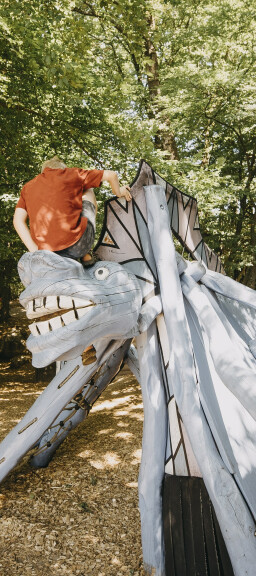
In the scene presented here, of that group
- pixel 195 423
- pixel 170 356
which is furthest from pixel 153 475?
pixel 170 356

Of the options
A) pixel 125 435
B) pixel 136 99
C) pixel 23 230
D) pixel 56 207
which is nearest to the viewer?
pixel 56 207

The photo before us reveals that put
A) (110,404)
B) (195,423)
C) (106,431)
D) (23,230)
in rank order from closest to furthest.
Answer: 1. (195,423)
2. (23,230)
3. (106,431)
4. (110,404)

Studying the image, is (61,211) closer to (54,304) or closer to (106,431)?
(54,304)

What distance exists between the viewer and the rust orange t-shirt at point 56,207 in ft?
7.75

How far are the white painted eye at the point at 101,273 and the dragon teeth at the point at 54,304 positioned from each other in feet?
1.00

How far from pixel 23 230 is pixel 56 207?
314 mm

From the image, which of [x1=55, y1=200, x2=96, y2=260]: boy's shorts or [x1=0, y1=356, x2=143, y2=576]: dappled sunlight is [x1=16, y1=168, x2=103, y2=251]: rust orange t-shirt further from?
[x1=0, y1=356, x2=143, y2=576]: dappled sunlight

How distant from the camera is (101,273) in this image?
2.40 metres

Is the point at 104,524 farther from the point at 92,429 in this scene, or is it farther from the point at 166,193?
the point at 166,193

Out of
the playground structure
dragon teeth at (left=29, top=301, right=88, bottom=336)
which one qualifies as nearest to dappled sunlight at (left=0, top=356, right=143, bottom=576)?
the playground structure

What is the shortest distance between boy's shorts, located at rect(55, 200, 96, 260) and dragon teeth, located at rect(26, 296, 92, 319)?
0.39m

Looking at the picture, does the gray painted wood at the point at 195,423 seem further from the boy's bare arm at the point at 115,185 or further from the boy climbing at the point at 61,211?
the boy climbing at the point at 61,211

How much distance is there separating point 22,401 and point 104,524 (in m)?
4.73

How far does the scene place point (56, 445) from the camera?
4.47 m
